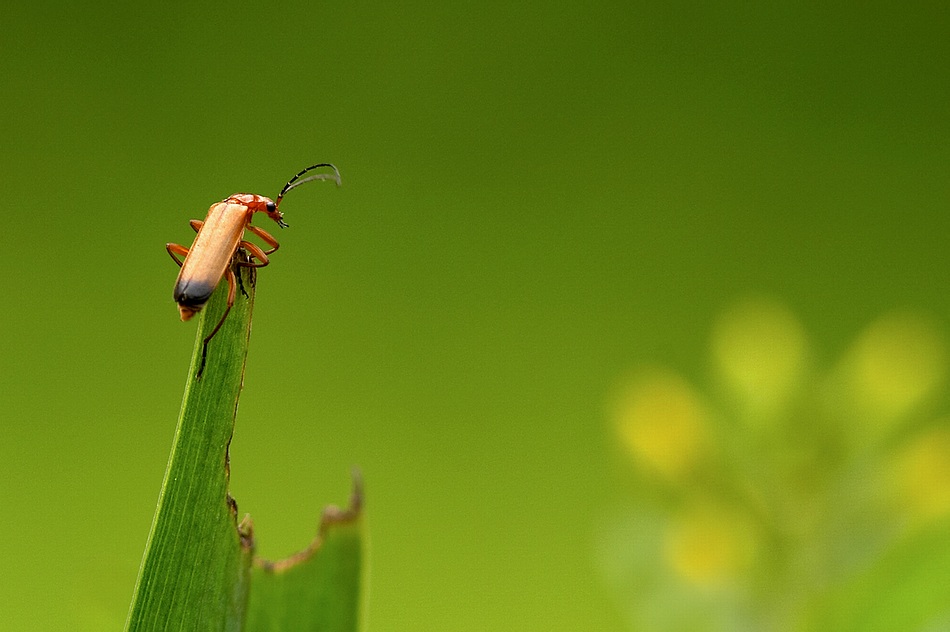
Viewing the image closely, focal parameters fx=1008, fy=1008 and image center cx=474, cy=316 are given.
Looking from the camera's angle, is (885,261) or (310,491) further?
(885,261)

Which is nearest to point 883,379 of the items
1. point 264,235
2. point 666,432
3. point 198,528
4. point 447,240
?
point 666,432

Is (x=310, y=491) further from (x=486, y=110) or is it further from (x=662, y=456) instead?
(x=662, y=456)

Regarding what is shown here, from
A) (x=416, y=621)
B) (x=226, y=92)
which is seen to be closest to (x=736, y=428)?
(x=416, y=621)

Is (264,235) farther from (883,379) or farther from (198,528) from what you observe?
(883,379)

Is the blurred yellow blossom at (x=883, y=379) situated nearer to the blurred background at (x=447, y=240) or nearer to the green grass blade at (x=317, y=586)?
the green grass blade at (x=317, y=586)

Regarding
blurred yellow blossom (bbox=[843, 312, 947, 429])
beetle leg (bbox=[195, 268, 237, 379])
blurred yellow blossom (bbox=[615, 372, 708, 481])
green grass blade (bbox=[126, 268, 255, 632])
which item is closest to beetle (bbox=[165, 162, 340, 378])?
beetle leg (bbox=[195, 268, 237, 379])
